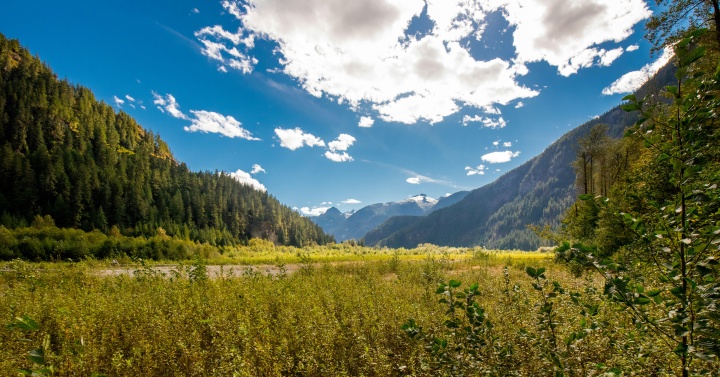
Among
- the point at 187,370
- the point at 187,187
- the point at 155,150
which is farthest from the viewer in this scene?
the point at 155,150

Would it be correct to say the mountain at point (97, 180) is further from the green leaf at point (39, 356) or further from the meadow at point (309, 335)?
the green leaf at point (39, 356)

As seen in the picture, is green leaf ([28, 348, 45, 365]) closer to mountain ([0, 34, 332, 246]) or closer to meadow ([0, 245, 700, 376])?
meadow ([0, 245, 700, 376])

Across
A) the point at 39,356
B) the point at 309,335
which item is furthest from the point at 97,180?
the point at 39,356

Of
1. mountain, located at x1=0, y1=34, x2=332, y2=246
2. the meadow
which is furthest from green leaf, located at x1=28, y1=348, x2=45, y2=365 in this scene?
mountain, located at x1=0, y1=34, x2=332, y2=246

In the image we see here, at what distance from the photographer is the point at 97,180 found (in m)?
71.6

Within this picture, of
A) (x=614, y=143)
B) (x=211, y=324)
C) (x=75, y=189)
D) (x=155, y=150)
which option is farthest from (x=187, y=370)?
(x=155, y=150)

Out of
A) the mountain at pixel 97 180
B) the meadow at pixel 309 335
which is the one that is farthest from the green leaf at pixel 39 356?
the mountain at pixel 97 180

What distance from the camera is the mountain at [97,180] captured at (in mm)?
65562

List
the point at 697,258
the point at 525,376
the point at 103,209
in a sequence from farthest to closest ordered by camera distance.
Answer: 1. the point at 103,209
2. the point at 525,376
3. the point at 697,258

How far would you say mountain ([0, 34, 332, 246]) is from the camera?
6556cm

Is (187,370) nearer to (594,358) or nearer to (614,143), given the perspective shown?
Result: (594,358)

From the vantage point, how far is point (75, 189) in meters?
66.5

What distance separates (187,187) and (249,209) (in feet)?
83.3

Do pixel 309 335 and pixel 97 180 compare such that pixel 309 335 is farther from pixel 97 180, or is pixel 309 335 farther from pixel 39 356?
pixel 97 180
